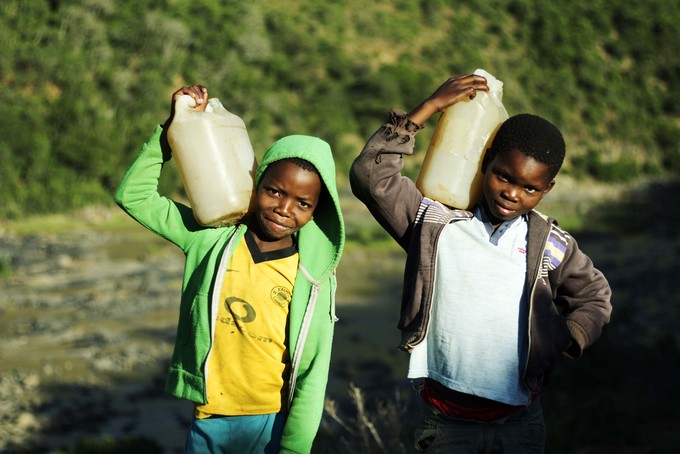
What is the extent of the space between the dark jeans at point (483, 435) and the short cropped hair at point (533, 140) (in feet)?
2.17

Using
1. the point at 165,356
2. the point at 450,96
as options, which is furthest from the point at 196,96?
the point at 165,356

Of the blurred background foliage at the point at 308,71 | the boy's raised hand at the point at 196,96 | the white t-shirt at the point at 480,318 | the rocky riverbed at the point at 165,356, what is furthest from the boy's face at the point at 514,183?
the blurred background foliage at the point at 308,71

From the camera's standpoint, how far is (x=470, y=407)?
208 centimetres

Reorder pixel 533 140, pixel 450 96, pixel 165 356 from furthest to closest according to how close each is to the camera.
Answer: pixel 165 356 < pixel 450 96 < pixel 533 140

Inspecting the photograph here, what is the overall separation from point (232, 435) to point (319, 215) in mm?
656

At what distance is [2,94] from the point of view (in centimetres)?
1684

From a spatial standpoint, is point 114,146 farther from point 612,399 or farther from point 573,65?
point 573,65

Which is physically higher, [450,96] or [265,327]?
[450,96]

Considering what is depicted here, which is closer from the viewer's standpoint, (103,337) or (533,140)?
(533,140)

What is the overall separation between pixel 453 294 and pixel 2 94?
16.9 metres

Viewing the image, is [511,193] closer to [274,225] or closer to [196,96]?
[274,225]

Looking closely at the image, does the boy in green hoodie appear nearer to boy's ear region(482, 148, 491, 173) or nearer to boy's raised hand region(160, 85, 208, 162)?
boy's raised hand region(160, 85, 208, 162)

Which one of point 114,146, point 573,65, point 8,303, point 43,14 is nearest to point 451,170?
point 8,303

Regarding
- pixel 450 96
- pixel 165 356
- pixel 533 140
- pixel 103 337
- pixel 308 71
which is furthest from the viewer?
pixel 308 71
